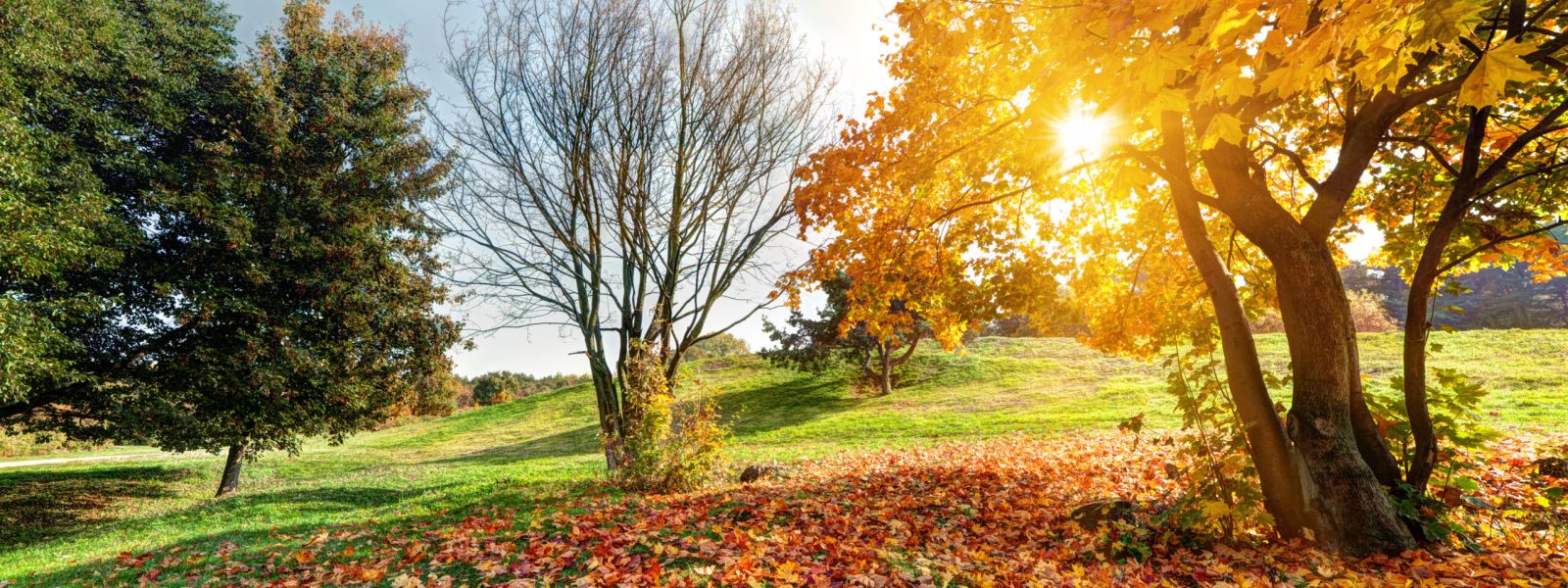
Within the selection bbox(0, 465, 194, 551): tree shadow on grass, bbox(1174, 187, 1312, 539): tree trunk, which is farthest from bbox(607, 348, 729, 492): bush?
bbox(0, 465, 194, 551): tree shadow on grass

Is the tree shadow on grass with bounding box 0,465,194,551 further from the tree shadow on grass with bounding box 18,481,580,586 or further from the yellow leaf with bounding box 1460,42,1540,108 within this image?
A: the yellow leaf with bounding box 1460,42,1540,108

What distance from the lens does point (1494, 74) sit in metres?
2.15

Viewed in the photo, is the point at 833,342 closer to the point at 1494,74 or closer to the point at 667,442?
the point at 667,442

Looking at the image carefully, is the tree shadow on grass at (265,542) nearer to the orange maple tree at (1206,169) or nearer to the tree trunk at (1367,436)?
the orange maple tree at (1206,169)

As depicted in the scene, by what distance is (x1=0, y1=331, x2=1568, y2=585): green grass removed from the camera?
943 cm

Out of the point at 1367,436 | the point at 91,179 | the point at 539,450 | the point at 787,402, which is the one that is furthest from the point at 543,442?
the point at 1367,436

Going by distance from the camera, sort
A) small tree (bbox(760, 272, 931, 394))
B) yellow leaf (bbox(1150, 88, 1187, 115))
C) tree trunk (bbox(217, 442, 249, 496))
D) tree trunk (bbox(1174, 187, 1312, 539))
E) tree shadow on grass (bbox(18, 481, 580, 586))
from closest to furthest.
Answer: yellow leaf (bbox(1150, 88, 1187, 115)), tree trunk (bbox(1174, 187, 1312, 539)), tree shadow on grass (bbox(18, 481, 580, 586)), tree trunk (bbox(217, 442, 249, 496)), small tree (bbox(760, 272, 931, 394))

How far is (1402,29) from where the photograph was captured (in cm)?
229

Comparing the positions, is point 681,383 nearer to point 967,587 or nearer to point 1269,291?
point 967,587

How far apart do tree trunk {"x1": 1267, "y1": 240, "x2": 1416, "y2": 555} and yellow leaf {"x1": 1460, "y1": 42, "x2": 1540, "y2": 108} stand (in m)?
3.50

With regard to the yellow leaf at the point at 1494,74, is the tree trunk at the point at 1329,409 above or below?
below

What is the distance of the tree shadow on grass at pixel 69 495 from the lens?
34.4ft

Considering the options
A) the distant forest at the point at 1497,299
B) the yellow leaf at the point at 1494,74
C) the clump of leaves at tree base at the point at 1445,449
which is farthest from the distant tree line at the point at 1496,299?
the yellow leaf at the point at 1494,74

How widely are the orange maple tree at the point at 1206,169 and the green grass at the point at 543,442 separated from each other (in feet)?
14.9
